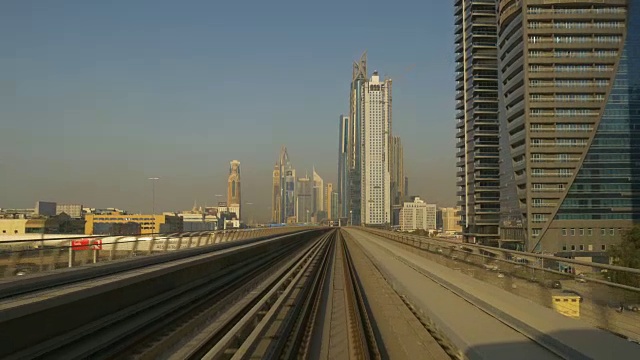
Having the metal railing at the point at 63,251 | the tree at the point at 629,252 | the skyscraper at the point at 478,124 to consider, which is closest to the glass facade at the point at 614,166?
the skyscraper at the point at 478,124

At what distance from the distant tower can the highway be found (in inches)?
5171

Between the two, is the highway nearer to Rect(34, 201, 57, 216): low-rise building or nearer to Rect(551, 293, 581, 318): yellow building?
Rect(551, 293, 581, 318): yellow building

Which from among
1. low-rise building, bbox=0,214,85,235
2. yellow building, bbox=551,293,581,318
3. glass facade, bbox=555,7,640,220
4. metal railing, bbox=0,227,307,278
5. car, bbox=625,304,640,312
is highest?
glass facade, bbox=555,7,640,220

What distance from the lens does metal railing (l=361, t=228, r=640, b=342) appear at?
683cm

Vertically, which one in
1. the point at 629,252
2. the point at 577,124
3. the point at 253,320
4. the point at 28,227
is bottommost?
the point at 629,252

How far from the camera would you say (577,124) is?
289 ft

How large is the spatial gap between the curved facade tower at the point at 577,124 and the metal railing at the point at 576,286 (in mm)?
79598

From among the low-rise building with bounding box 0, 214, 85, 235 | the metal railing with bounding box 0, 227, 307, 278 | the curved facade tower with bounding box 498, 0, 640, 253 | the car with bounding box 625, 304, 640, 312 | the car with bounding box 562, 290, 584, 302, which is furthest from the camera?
the curved facade tower with bounding box 498, 0, 640, 253

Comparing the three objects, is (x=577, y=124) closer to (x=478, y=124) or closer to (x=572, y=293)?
(x=478, y=124)

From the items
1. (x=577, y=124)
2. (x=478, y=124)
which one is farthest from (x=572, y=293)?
(x=478, y=124)

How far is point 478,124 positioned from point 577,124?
73.6 feet

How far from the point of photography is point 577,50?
295 feet

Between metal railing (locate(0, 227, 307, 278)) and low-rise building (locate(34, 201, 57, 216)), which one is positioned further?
low-rise building (locate(34, 201, 57, 216))

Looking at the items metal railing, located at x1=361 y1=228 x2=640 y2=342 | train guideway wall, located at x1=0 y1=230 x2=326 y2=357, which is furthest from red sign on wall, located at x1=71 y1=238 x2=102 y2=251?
metal railing, located at x1=361 y1=228 x2=640 y2=342
